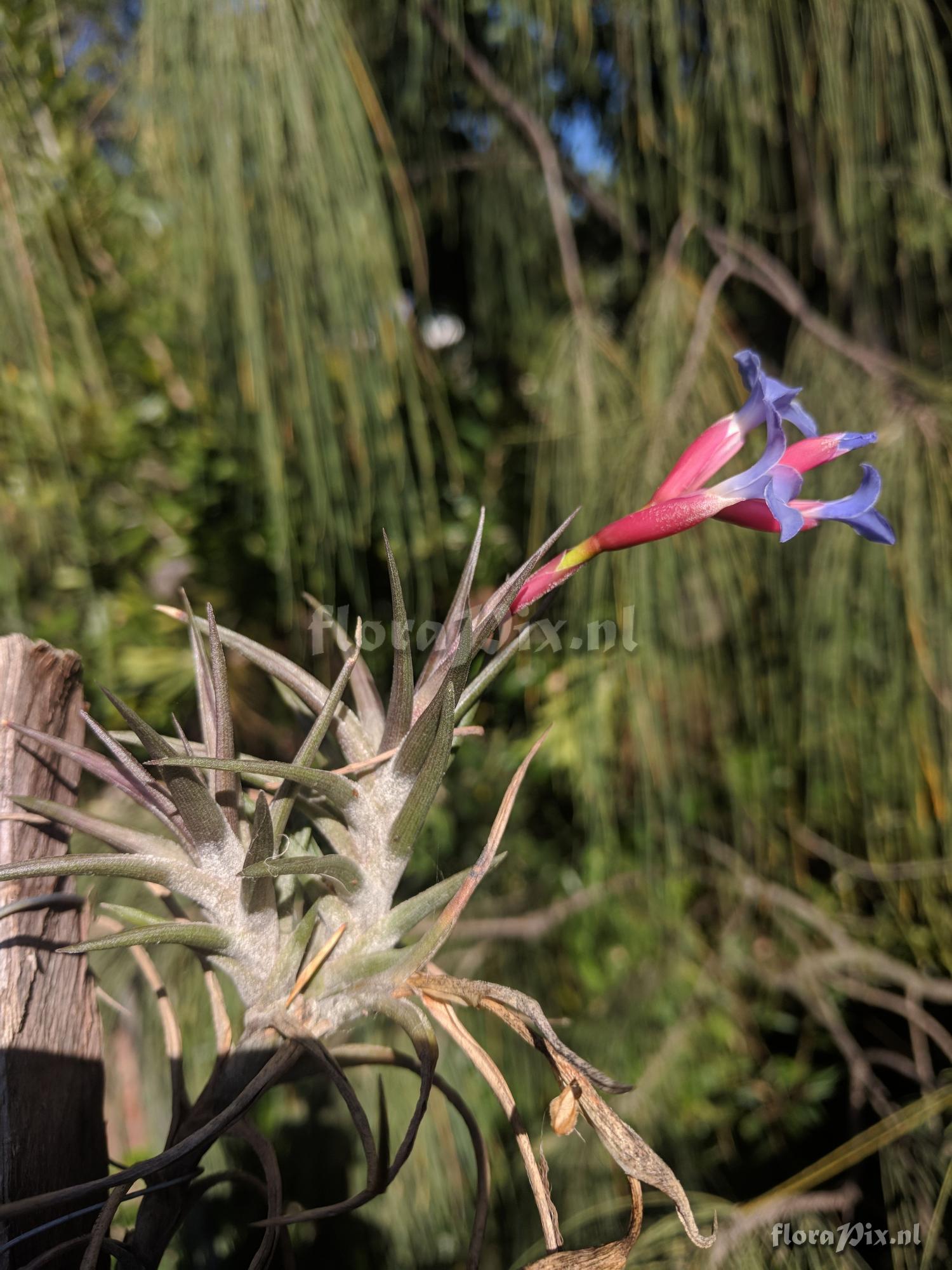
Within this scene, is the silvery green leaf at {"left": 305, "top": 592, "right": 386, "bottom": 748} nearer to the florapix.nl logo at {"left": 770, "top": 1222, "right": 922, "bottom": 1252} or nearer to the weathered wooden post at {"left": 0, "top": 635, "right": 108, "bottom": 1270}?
the weathered wooden post at {"left": 0, "top": 635, "right": 108, "bottom": 1270}

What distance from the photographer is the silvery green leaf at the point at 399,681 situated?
0.26m

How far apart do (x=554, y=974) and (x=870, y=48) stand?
870 mm

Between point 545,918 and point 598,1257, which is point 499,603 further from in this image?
point 545,918

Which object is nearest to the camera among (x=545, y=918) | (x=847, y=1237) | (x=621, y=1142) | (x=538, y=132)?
(x=621, y=1142)

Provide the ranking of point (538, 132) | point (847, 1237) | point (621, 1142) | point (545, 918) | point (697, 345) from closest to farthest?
point (621, 1142) < point (847, 1237) < point (697, 345) < point (538, 132) < point (545, 918)

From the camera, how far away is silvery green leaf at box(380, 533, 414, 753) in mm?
264

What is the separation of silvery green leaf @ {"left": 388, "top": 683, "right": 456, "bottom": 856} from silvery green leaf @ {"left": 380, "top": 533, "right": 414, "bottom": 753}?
16 millimetres

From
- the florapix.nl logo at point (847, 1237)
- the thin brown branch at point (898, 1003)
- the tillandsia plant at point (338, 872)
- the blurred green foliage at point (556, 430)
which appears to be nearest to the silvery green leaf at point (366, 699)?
the tillandsia plant at point (338, 872)

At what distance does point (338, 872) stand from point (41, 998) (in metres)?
0.13

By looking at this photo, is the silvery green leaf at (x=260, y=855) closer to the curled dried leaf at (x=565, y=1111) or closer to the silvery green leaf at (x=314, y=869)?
the silvery green leaf at (x=314, y=869)

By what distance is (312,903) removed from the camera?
30 cm

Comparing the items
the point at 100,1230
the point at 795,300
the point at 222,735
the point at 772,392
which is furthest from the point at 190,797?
the point at 795,300

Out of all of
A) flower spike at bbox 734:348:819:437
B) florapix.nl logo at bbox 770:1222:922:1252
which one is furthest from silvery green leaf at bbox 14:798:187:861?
florapix.nl logo at bbox 770:1222:922:1252

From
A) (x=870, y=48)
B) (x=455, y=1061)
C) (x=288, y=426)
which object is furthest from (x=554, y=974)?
(x=870, y=48)
